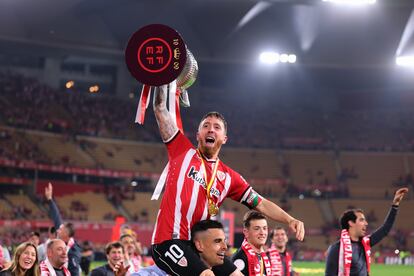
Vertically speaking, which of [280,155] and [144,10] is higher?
[144,10]

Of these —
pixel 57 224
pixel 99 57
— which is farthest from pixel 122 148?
pixel 57 224

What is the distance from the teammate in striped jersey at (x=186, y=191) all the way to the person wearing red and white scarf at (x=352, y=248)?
3163 millimetres

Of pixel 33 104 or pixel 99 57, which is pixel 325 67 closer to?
pixel 99 57

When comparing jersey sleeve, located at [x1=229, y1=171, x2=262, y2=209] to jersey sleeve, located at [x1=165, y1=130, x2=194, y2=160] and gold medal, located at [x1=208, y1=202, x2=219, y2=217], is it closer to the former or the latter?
gold medal, located at [x1=208, y1=202, x2=219, y2=217]

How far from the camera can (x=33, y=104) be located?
1778 inches

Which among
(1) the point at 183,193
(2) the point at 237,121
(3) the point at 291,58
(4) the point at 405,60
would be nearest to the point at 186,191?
(1) the point at 183,193

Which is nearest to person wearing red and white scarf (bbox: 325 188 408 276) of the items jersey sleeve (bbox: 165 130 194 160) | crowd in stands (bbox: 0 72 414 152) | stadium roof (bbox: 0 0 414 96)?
jersey sleeve (bbox: 165 130 194 160)

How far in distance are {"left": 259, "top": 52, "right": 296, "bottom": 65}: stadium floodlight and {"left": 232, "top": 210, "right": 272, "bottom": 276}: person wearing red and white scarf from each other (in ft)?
137

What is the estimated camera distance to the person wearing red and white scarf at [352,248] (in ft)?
30.6

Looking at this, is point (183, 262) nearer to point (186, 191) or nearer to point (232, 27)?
point (186, 191)

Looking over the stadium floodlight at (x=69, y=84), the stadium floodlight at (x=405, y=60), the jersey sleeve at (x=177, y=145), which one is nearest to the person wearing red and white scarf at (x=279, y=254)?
the jersey sleeve at (x=177, y=145)

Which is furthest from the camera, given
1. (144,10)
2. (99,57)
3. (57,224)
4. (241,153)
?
(241,153)

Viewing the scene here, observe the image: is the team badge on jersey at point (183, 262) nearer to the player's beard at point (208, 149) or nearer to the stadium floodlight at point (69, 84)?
the player's beard at point (208, 149)

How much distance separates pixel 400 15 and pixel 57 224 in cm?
3688
